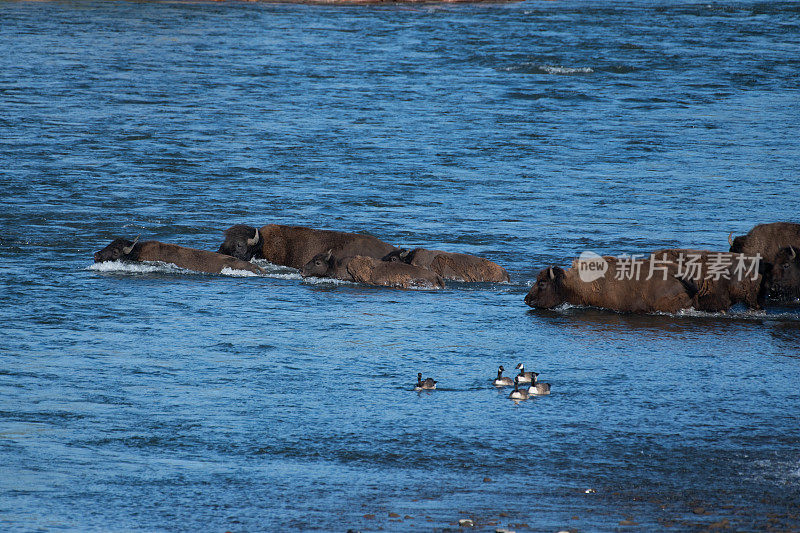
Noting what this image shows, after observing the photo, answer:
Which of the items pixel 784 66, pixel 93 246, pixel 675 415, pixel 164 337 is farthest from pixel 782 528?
pixel 784 66

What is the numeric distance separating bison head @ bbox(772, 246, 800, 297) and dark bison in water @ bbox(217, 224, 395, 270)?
485 centimetres

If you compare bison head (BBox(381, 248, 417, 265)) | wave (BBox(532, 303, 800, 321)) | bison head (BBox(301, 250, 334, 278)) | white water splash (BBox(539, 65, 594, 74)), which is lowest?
wave (BBox(532, 303, 800, 321))

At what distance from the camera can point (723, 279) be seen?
13977mm

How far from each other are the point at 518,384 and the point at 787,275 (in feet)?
16.0

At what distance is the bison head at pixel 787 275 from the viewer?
1413cm

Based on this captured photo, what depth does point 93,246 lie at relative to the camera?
1675cm

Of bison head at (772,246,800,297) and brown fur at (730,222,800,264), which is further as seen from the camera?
brown fur at (730,222,800,264)

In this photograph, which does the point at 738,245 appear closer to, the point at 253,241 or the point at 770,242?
the point at 770,242

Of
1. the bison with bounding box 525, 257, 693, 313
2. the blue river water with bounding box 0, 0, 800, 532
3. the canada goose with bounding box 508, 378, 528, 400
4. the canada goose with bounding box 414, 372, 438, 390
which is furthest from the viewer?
the bison with bounding box 525, 257, 693, 313

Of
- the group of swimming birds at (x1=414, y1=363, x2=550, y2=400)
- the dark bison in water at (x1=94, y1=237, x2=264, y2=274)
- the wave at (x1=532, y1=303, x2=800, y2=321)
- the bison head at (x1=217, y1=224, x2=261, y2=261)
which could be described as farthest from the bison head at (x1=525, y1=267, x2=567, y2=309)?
the bison head at (x1=217, y1=224, x2=261, y2=261)

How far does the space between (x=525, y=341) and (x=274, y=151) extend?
13820 mm

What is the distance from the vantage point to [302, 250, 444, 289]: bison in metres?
14.9

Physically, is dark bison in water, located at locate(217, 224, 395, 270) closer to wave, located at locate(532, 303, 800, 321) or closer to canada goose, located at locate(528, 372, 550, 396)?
wave, located at locate(532, 303, 800, 321)

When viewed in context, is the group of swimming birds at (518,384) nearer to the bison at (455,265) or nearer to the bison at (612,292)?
the bison at (612,292)
